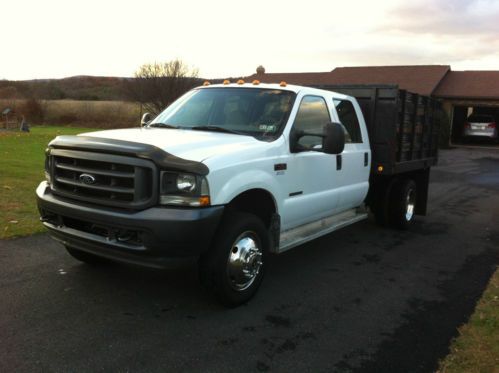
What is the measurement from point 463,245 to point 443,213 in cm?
263

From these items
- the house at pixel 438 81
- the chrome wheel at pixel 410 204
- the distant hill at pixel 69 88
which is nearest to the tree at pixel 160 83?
the house at pixel 438 81

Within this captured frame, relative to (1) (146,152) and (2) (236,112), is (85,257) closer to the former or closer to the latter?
(1) (146,152)

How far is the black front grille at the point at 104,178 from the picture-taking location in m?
3.91

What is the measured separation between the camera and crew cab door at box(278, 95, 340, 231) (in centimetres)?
514

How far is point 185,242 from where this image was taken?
153 inches

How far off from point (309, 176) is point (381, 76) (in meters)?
29.4

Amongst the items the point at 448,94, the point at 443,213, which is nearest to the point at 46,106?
the point at 448,94

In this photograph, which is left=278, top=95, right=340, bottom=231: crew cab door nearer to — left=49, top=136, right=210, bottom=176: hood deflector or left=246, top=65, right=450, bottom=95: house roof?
left=49, top=136, right=210, bottom=176: hood deflector

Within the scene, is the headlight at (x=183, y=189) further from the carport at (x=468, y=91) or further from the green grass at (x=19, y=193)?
the carport at (x=468, y=91)

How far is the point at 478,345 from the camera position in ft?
13.0

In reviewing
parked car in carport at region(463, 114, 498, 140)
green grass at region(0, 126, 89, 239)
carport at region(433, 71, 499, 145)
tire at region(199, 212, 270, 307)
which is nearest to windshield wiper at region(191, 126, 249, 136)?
tire at region(199, 212, 270, 307)

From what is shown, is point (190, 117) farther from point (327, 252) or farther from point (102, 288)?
point (327, 252)

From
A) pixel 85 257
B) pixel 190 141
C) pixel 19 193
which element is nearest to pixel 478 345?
pixel 190 141

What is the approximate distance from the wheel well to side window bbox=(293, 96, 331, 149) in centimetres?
78
